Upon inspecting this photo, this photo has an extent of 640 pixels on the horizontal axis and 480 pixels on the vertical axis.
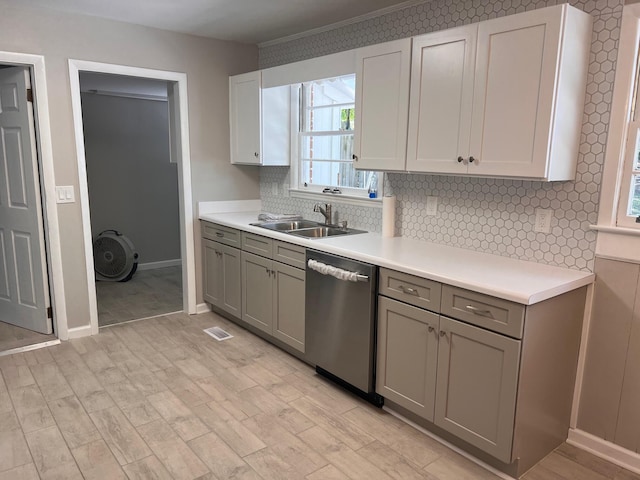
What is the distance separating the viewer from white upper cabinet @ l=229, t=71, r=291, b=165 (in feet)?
12.8

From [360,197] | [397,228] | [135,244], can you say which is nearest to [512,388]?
[397,228]

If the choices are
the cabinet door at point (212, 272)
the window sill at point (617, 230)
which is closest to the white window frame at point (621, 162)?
the window sill at point (617, 230)

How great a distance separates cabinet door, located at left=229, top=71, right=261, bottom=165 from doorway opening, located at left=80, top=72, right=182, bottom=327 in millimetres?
1227

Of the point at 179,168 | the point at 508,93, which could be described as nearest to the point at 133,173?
the point at 179,168

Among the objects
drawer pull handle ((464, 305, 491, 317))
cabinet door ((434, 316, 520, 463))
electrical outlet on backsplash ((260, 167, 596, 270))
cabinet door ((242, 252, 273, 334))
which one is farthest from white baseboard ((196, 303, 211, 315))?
drawer pull handle ((464, 305, 491, 317))

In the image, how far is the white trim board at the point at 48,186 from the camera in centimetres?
330

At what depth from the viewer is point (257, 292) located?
361 cm

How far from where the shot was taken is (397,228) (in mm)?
3230

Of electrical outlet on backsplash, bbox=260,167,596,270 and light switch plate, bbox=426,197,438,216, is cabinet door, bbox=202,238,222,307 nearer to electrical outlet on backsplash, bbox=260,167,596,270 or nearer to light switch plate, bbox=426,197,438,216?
electrical outlet on backsplash, bbox=260,167,596,270

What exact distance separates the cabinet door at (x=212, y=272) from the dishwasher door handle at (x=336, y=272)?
1346 mm

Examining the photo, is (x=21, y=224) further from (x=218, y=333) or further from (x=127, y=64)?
(x=218, y=333)

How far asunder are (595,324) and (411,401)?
986 millimetres

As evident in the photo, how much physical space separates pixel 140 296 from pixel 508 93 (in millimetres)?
3962

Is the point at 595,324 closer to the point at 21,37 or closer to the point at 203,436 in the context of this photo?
the point at 203,436
